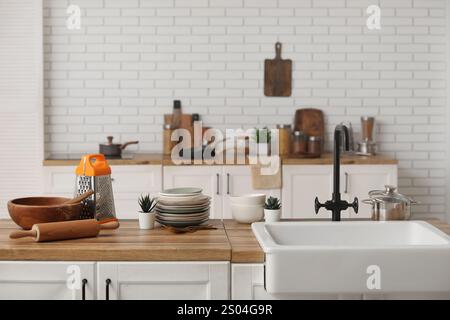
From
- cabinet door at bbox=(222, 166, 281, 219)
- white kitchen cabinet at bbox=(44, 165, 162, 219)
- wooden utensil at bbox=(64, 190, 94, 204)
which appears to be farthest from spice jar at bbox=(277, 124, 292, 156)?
wooden utensil at bbox=(64, 190, 94, 204)

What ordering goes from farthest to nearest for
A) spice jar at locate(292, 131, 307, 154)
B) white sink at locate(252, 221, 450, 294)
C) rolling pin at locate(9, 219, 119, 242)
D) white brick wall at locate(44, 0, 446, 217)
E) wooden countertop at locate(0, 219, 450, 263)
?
white brick wall at locate(44, 0, 446, 217) → spice jar at locate(292, 131, 307, 154) → rolling pin at locate(9, 219, 119, 242) → wooden countertop at locate(0, 219, 450, 263) → white sink at locate(252, 221, 450, 294)

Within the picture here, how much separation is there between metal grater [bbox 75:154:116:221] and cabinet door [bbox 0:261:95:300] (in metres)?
0.46

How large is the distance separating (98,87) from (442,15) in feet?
11.8

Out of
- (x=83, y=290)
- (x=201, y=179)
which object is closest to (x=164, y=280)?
(x=83, y=290)

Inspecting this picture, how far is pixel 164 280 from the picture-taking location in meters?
3.02

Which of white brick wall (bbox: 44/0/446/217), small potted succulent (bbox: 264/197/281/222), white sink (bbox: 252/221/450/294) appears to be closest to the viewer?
white sink (bbox: 252/221/450/294)

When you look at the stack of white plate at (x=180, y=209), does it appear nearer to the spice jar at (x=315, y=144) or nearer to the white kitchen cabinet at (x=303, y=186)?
the white kitchen cabinet at (x=303, y=186)

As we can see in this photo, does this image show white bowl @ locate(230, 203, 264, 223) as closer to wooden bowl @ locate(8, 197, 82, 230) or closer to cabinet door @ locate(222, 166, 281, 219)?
wooden bowl @ locate(8, 197, 82, 230)

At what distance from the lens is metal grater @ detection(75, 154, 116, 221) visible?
3.43 metres

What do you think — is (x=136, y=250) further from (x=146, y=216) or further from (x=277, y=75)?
(x=277, y=75)

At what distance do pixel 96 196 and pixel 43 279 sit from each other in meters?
0.58

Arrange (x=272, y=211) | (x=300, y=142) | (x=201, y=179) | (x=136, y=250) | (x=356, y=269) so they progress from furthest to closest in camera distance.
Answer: (x=300, y=142) → (x=201, y=179) → (x=272, y=211) → (x=136, y=250) → (x=356, y=269)
